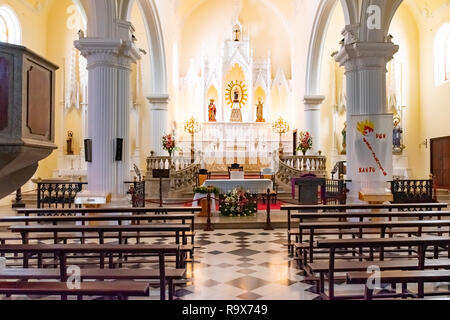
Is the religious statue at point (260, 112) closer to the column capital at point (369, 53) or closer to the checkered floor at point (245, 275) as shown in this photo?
the column capital at point (369, 53)

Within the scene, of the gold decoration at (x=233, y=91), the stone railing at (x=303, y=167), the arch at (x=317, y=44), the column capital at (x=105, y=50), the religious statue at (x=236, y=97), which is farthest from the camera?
the gold decoration at (x=233, y=91)

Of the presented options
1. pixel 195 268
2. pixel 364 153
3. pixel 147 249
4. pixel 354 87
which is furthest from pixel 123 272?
pixel 354 87

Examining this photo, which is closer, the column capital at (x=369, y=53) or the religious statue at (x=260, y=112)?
the column capital at (x=369, y=53)

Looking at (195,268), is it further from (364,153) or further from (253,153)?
(253,153)

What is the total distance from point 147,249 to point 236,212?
6.90 metres

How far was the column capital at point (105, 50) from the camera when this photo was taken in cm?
872

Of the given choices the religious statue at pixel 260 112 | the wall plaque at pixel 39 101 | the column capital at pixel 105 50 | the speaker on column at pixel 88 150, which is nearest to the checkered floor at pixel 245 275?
the wall plaque at pixel 39 101

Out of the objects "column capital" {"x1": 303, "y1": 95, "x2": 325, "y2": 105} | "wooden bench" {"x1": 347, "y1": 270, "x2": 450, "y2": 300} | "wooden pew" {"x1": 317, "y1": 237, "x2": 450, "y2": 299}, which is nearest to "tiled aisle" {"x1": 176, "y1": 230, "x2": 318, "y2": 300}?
"wooden pew" {"x1": 317, "y1": 237, "x2": 450, "y2": 299}

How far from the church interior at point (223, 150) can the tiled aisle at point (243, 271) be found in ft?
0.13

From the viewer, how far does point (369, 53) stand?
9.18m

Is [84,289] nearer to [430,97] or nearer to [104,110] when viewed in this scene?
[104,110]

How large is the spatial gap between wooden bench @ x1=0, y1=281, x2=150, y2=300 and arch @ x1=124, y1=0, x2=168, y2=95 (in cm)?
1219

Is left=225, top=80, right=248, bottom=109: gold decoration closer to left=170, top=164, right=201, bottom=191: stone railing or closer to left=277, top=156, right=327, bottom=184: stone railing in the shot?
left=277, top=156, right=327, bottom=184: stone railing

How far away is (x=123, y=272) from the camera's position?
3.60 metres
